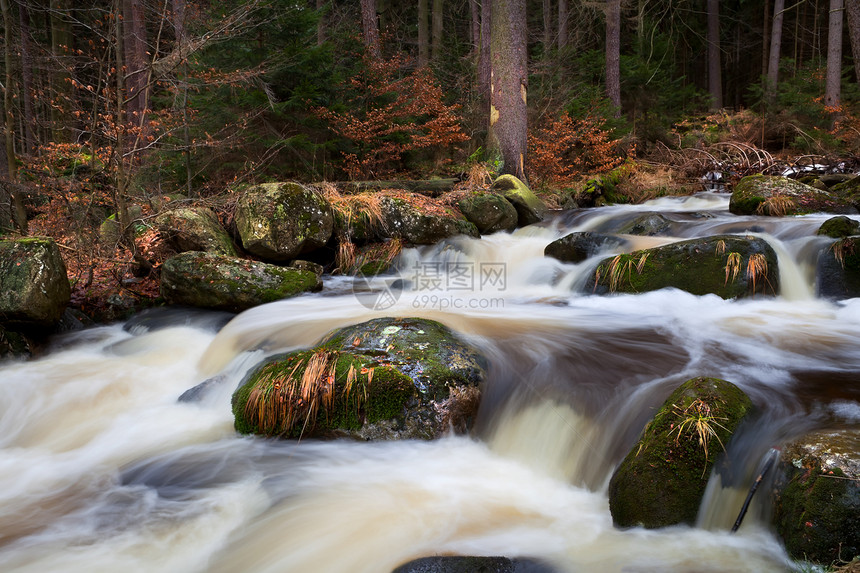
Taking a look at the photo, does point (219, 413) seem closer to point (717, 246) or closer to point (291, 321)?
point (291, 321)

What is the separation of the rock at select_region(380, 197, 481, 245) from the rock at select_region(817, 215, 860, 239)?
541 centimetres

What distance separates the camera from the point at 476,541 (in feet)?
9.68

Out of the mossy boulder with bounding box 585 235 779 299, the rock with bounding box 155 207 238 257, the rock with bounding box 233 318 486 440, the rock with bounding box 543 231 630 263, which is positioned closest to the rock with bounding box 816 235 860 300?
the mossy boulder with bounding box 585 235 779 299

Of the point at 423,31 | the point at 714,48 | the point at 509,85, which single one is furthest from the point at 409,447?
the point at 714,48

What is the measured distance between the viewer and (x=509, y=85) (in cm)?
1127

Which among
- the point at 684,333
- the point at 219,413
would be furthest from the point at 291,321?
the point at 684,333

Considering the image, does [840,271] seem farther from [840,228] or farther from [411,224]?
[411,224]

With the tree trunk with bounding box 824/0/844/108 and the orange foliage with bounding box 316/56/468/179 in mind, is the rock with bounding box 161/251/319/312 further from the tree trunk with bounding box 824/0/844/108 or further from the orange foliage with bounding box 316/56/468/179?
the tree trunk with bounding box 824/0/844/108

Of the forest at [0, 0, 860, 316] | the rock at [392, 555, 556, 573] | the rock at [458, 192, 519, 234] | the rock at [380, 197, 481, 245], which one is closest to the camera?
the rock at [392, 555, 556, 573]

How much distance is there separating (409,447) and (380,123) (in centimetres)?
874

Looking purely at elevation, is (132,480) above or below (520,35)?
below

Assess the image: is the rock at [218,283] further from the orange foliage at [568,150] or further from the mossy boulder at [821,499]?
the orange foliage at [568,150]

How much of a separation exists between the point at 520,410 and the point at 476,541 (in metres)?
1.41

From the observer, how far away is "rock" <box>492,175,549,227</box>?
10367 millimetres
